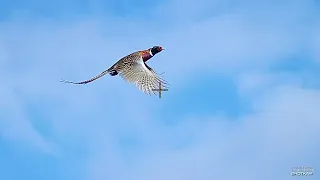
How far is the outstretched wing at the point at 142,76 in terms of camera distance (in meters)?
29.2

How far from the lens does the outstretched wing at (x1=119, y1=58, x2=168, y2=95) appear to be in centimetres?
2925

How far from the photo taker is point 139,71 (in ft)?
98.2

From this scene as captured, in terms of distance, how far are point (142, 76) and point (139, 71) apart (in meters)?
0.27

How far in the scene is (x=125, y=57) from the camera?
100 feet

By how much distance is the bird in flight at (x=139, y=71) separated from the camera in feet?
96.3

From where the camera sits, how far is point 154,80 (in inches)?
1160

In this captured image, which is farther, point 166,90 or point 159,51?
point 159,51

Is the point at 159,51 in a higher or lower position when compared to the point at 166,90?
higher

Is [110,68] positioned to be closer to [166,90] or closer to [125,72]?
[125,72]

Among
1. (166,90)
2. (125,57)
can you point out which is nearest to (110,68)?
(125,57)

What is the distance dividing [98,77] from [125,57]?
0.96 metres

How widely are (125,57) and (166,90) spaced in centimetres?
251

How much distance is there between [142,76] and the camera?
29.7 m

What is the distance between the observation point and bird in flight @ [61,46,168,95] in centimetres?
2934
